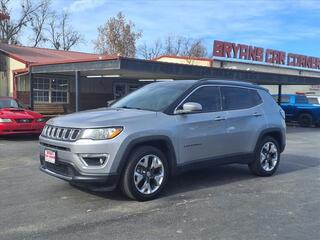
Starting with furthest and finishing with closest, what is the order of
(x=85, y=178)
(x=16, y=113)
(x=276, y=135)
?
(x=16, y=113) → (x=276, y=135) → (x=85, y=178)

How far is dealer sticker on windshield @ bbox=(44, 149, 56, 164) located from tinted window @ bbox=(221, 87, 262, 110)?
3.03 metres

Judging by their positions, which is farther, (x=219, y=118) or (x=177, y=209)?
(x=219, y=118)

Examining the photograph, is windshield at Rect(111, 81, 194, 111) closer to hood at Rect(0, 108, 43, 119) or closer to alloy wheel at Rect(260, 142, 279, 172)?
alloy wheel at Rect(260, 142, 279, 172)

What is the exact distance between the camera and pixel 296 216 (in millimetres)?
5848

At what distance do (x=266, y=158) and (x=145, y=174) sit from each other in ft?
10.3

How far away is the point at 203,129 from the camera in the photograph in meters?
7.15

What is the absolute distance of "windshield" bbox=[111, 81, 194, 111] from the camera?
702cm

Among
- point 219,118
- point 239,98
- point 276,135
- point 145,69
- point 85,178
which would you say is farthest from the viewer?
point 145,69

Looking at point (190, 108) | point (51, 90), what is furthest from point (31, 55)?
point (190, 108)

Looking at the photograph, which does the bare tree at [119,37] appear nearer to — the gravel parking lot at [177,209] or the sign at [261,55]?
the sign at [261,55]

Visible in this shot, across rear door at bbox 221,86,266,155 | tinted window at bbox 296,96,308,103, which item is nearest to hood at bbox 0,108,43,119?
rear door at bbox 221,86,266,155

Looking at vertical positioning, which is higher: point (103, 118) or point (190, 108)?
point (190, 108)

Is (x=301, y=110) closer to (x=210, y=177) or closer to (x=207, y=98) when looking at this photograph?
(x=210, y=177)

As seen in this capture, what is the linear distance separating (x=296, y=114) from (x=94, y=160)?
20.5 metres
